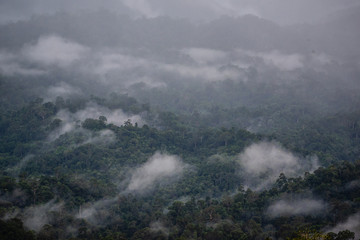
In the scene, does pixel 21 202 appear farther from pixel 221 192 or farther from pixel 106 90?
pixel 106 90

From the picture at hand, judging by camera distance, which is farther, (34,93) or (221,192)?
(34,93)

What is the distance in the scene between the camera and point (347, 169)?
37969 mm

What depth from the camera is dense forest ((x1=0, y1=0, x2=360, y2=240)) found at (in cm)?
3547

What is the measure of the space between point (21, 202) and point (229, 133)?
31068mm

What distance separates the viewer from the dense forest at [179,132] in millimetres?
35469

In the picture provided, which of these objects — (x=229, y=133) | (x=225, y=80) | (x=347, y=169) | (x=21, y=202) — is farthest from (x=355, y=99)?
(x=21, y=202)

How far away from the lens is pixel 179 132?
60.2m

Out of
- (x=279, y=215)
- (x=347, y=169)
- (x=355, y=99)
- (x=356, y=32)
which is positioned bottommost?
(x=279, y=215)

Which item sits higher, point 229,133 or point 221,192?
point 229,133

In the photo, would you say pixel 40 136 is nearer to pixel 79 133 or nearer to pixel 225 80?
pixel 79 133

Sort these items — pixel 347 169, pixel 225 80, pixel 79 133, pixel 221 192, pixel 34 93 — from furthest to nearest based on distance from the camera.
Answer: pixel 225 80 < pixel 34 93 < pixel 79 133 < pixel 221 192 < pixel 347 169

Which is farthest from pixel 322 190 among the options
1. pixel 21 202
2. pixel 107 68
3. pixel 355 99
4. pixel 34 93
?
pixel 107 68

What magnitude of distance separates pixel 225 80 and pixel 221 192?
59440mm


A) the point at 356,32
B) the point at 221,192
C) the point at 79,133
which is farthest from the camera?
the point at 356,32
